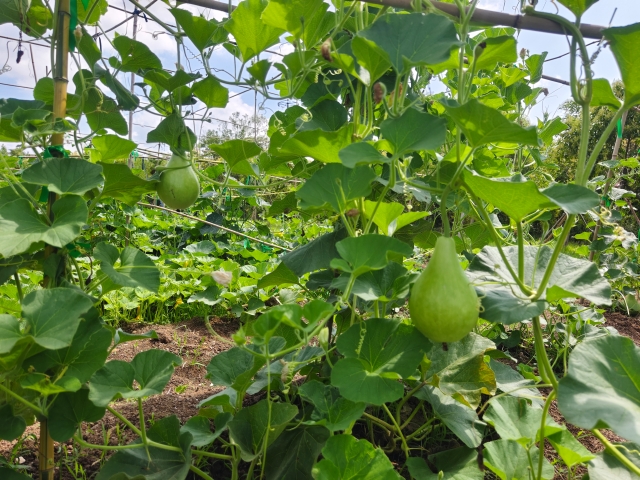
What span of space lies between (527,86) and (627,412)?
1283 mm

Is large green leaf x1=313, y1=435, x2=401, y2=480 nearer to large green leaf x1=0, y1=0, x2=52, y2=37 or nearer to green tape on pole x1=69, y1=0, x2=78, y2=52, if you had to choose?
green tape on pole x1=69, y1=0, x2=78, y2=52

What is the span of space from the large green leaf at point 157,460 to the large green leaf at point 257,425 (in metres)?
0.10

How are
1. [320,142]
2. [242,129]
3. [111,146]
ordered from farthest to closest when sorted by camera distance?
1. [242,129]
2. [111,146]
3. [320,142]

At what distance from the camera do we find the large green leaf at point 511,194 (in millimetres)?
665

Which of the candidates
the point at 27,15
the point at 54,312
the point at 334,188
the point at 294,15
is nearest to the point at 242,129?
the point at 27,15

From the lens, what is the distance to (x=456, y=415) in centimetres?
100

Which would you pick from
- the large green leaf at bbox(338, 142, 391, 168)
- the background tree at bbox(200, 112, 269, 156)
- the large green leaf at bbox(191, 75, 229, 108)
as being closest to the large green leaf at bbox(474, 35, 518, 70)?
the large green leaf at bbox(338, 142, 391, 168)

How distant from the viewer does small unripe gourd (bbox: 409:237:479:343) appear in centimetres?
71

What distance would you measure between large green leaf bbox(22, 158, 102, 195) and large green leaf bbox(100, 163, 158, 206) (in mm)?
59

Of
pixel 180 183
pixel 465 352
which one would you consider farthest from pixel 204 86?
pixel 465 352

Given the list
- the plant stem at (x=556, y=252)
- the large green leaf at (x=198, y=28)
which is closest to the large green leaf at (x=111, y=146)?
the large green leaf at (x=198, y=28)

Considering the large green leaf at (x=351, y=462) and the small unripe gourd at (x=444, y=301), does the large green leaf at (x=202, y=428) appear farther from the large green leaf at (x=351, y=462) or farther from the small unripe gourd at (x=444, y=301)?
the small unripe gourd at (x=444, y=301)

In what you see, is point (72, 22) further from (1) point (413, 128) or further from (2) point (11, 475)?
(2) point (11, 475)

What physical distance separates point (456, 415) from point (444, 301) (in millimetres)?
432
